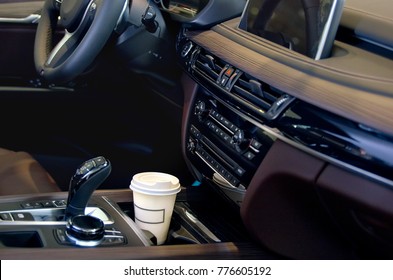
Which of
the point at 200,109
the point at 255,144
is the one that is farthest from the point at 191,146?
the point at 255,144

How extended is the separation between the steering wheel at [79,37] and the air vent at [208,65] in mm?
173

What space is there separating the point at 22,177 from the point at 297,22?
27.4 inches

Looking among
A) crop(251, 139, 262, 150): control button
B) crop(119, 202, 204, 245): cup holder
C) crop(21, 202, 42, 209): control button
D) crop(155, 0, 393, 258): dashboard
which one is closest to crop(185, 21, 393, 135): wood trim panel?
crop(155, 0, 393, 258): dashboard

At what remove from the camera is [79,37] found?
139 centimetres

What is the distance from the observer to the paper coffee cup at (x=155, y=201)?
1.27m

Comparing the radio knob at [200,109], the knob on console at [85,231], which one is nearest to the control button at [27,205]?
the knob on console at [85,231]

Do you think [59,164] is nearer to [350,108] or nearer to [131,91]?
[131,91]

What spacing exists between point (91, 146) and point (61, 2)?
1.79 feet

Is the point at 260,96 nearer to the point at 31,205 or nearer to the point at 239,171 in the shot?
the point at 239,171

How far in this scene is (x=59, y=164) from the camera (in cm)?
193

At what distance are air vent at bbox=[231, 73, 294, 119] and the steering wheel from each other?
29 centimetres

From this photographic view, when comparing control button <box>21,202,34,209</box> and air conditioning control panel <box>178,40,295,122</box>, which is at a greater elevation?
air conditioning control panel <box>178,40,295,122</box>

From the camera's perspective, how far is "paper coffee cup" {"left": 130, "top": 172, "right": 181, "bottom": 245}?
1267 mm

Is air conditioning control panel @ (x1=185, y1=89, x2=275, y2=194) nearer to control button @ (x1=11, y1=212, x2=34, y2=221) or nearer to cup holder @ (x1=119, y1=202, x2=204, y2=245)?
cup holder @ (x1=119, y1=202, x2=204, y2=245)
